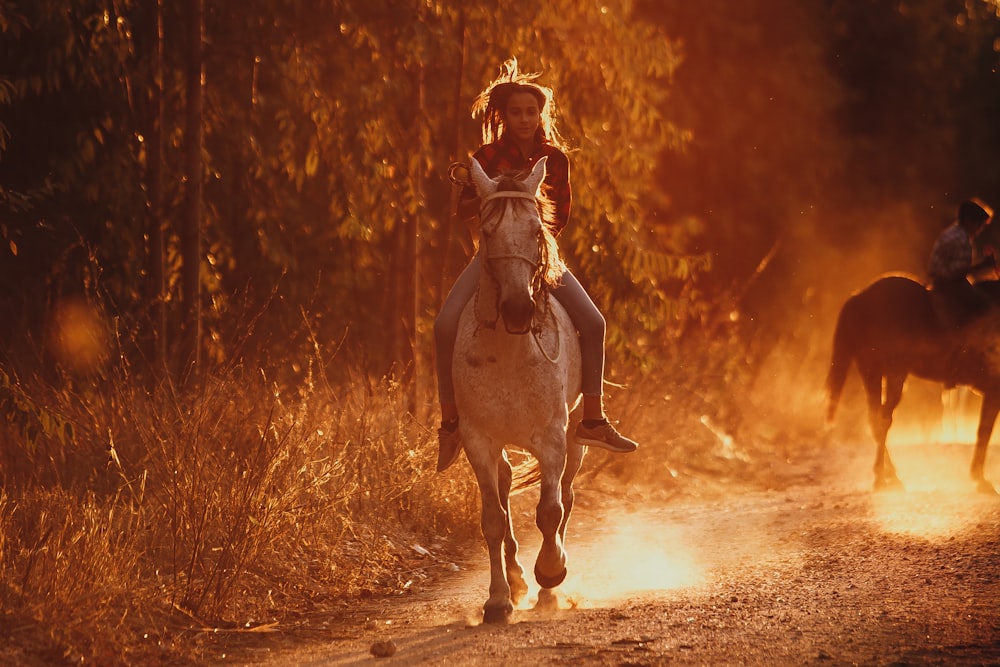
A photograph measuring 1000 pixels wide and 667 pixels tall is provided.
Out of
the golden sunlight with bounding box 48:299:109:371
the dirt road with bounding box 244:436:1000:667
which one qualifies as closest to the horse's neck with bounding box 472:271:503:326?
the dirt road with bounding box 244:436:1000:667

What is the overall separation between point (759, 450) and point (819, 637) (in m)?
11.3

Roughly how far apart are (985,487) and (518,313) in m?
6.96

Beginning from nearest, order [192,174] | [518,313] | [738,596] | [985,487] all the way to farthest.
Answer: [518,313] < [738,596] < [192,174] < [985,487]

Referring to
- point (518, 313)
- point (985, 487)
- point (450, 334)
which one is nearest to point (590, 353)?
point (450, 334)

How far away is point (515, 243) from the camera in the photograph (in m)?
6.83

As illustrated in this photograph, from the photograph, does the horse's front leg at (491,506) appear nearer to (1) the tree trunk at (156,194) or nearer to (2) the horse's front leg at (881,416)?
(1) the tree trunk at (156,194)

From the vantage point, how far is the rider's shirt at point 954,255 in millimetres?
12867

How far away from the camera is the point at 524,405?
733cm

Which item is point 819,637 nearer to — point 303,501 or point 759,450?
point 303,501

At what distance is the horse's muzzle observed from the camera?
6652 millimetres

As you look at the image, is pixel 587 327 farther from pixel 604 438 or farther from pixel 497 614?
pixel 497 614

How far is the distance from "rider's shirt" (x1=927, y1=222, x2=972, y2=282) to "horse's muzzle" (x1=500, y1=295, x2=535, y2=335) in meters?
7.45

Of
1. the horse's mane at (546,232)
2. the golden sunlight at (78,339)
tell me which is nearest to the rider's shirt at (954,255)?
the horse's mane at (546,232)

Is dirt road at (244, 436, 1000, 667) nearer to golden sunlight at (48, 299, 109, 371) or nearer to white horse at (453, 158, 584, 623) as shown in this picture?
white horse at (453, 158, 584, 623)
